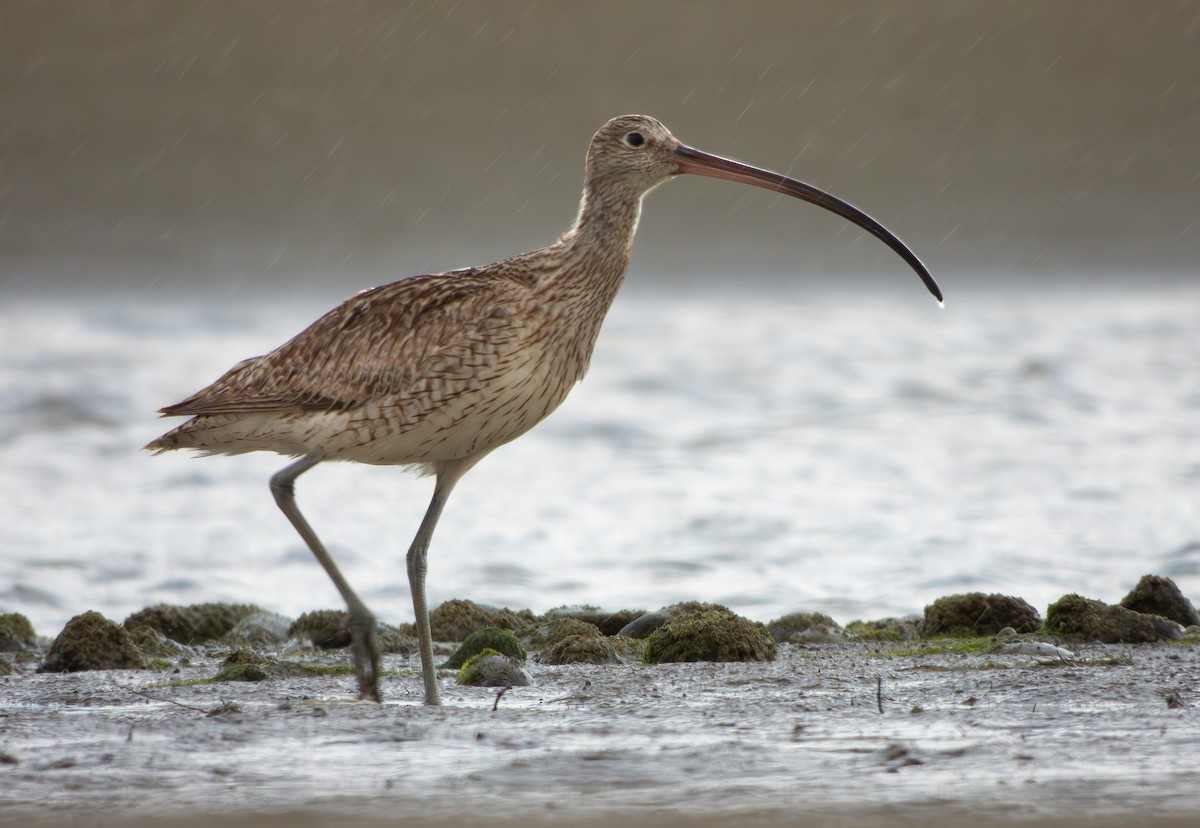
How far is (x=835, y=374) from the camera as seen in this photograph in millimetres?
20344

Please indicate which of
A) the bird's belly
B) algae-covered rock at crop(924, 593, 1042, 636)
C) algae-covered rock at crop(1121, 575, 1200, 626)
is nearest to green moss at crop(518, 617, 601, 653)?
the bird's belly

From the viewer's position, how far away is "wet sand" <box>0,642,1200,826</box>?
4.12 metres

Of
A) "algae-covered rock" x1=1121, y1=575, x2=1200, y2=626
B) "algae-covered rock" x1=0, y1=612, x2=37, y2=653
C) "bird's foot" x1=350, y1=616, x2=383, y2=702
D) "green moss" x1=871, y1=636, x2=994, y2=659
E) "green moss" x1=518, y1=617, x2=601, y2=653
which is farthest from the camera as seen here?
"algae-covered rock" x1=0, y1=612, x2=37, y2=653

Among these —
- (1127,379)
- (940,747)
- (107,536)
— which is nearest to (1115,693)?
(940,747)

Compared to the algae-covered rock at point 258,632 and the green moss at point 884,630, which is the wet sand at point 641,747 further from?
the algae-covered rock at point 258,632

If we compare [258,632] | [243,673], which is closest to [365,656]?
[243,673]

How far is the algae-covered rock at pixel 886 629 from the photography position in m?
8.08

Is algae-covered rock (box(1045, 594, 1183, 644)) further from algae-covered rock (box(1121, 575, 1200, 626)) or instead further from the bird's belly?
the bird's belly

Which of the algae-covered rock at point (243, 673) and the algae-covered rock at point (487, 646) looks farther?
the algae-covered rock at point (487, 646)

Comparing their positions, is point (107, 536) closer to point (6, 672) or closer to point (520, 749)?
point (6, 672)

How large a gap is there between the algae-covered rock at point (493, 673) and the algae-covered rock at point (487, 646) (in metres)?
0.23

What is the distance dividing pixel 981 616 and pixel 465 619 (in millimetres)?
2913

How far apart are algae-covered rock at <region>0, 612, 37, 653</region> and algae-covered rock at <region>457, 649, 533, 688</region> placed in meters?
2.91

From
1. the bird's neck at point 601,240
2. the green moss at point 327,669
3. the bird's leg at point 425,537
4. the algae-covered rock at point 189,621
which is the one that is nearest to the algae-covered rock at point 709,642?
the bird's leg at point 425,537
